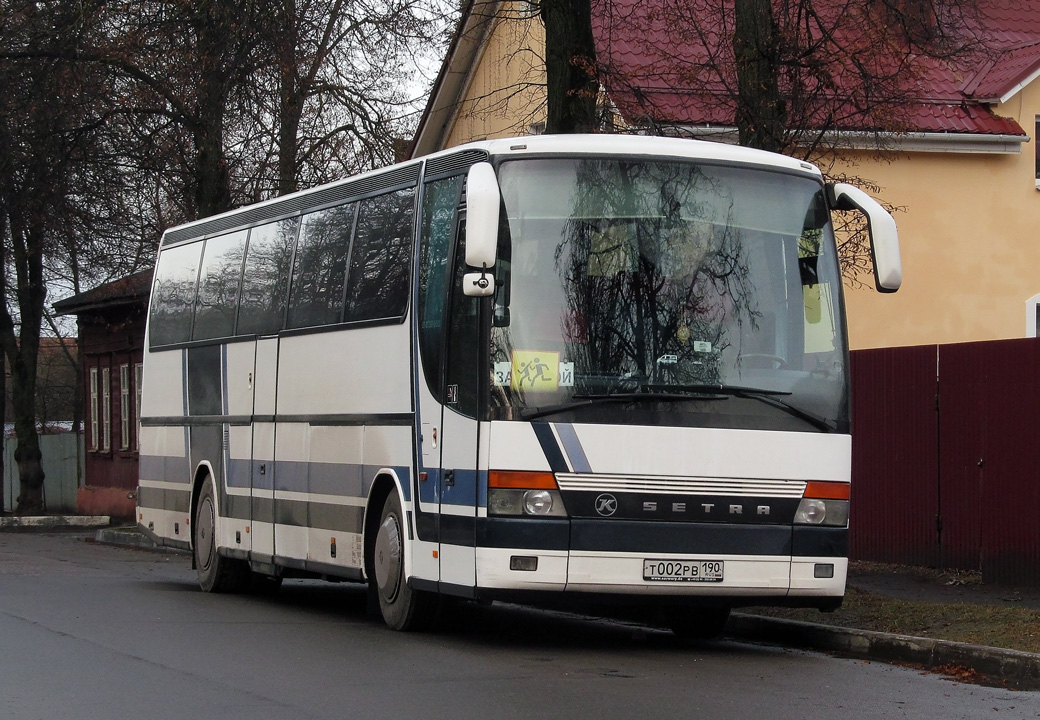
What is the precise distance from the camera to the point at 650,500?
1018 centimetres

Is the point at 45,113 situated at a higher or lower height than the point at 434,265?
higher

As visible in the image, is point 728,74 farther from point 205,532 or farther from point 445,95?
point 445,95

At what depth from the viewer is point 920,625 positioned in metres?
11.6

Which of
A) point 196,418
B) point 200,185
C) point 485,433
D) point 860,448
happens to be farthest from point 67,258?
point 485,433

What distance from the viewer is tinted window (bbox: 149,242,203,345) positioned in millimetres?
17328

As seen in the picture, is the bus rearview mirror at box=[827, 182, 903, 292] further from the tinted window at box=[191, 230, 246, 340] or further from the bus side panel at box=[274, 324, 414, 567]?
the tinted window at box=[191, 230, 246, 340]

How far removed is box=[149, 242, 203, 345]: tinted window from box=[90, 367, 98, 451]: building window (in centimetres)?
2630

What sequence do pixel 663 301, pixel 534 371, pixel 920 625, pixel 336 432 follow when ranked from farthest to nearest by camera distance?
1. pixel 336 432
2. pixel 920 625
3. pixel 663 301
4. pixel 534 371

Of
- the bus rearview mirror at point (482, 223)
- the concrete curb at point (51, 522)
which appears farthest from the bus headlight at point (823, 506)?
the concrete curb at point (51, 522)

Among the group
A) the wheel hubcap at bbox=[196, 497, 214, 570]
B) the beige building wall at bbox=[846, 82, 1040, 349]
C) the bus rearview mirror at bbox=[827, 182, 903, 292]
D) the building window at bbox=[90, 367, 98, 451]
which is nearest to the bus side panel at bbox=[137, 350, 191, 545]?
the wheel hubcap at bbox=[196, 497, 214, 570]

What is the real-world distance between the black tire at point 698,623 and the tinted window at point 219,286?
571 centimetres

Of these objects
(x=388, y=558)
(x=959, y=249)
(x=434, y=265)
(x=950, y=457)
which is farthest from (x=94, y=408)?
(x=434, y=265)

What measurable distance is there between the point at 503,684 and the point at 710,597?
6.41ft

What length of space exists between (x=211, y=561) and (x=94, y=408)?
29.3 meters
